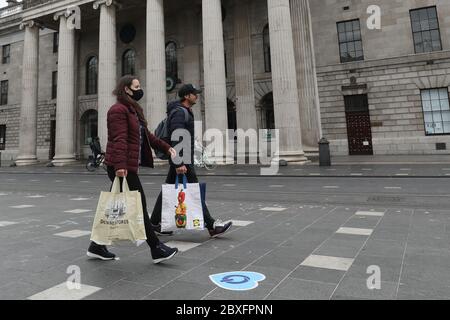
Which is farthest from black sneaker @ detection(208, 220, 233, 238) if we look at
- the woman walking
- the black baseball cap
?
the black baseball cap

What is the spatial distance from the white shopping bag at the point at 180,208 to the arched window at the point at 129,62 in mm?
29414

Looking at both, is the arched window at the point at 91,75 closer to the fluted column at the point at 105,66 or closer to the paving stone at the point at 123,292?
the fluted column at the point at 105,66

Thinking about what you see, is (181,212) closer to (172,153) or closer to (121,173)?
(172,153)

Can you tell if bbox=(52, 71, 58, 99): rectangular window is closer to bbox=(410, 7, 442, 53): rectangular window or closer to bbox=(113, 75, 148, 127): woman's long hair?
bbox=(410, 7, 442, 53): rectangular window

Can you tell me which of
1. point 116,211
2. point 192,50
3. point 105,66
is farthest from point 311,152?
point 116,211

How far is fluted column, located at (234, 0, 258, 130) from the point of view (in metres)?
25.2

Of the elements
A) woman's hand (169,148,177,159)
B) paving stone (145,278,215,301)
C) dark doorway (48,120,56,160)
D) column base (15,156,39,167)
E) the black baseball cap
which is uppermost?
dark doorway (48,120,56,160)

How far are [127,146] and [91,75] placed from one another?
111ft

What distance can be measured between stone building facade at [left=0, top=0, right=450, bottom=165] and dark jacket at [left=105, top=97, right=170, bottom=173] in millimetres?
15917

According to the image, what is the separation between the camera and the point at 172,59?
2933 cm

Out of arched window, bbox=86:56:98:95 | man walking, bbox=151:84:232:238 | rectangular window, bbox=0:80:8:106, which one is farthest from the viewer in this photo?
rectangular window, bbox=0:80:8:106

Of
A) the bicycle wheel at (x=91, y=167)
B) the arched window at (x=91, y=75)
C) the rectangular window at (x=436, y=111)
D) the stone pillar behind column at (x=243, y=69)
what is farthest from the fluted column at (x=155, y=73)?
the rectangular window at (x=436, y=111)

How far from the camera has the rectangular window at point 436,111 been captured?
68.3 feet
